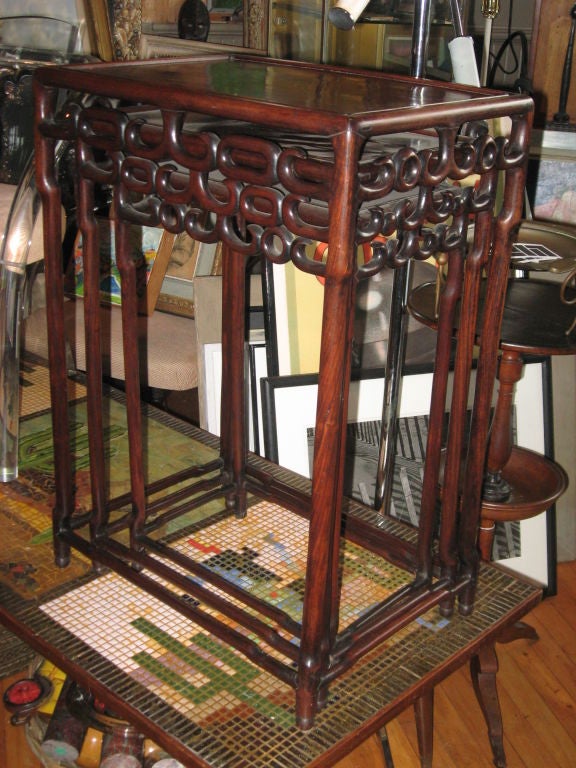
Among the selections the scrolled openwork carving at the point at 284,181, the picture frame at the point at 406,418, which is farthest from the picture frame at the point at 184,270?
the scrolled openwork carving at the point at 284,181

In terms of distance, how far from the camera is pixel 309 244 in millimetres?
789

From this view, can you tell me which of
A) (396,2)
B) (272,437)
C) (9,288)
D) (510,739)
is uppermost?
(396,2)

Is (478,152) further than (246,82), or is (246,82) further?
(246,82)

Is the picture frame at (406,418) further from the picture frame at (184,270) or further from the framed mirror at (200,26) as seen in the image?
the framed mirror at (200,26)

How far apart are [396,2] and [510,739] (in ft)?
5.69

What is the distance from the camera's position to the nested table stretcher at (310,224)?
73 centimetres

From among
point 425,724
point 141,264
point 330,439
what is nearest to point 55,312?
point 330,439

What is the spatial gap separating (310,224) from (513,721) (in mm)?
1312

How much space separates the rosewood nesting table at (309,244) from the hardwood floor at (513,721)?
1.95ft

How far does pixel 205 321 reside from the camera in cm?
200

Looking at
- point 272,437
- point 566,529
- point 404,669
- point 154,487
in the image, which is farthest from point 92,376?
point 566,529

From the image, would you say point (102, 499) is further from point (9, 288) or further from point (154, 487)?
point (9, 288)

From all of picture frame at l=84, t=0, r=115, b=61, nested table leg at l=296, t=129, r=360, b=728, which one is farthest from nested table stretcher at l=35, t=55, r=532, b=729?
picture frame at l=84, t=0, r=115, b=61

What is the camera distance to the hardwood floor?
1.59 metres
